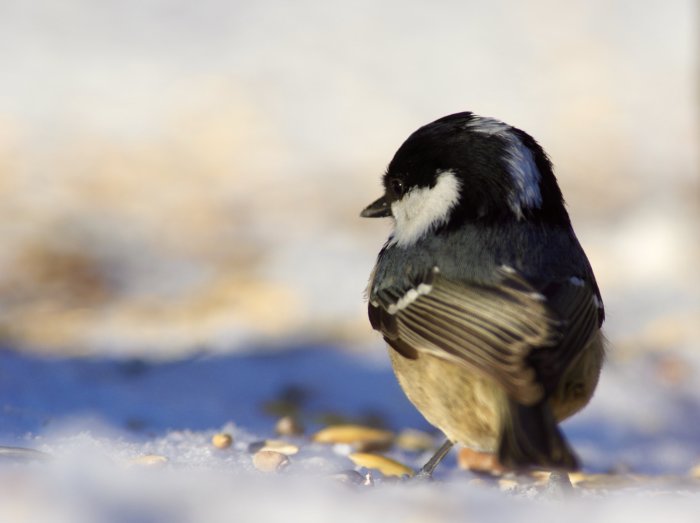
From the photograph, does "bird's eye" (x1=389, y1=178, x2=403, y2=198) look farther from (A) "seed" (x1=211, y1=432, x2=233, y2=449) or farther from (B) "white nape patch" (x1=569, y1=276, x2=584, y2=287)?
(A) "seed" (x1=211, y1=432, x2=233, y2=449)

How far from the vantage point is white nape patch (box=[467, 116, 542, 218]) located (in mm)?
2287

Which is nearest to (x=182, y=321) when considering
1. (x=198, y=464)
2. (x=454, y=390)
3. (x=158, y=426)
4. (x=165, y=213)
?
(x=165, y=213)

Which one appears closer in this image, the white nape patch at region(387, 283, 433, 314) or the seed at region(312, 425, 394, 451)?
the white nape patch at region(387, 283, 433, 314)

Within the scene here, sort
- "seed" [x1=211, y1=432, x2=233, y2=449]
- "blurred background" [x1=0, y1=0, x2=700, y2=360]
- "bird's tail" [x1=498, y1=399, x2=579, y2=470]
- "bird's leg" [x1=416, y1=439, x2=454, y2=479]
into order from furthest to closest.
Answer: "blurred background" [x1=0, y1=0, x2=700, y2=360]
"seed" [x1=211, y1=432, x2=233, y2=449]
"bird's leg" [x1=416, y1=439, x2=454, y2=479]
"bird's tail" [x1=498, y1=399, x2=579, y2=470]

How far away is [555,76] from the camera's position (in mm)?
6402

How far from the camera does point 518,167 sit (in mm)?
2297

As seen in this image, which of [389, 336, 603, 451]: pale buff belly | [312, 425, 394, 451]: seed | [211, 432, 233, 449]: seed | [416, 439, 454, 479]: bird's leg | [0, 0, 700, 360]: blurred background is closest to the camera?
[389, 336, 603, 451]: pale buff belly

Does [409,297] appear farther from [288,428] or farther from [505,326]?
[288,428]

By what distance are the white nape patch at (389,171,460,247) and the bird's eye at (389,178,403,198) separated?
0.02 meters

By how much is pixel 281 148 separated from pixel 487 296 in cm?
367

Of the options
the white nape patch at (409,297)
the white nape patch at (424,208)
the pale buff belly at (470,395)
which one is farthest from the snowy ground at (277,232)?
the white nape patch at (424,208)

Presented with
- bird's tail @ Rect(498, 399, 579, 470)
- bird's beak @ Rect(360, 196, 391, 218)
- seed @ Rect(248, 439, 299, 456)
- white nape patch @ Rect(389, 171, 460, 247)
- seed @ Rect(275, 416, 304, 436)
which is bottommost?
→ bird's tail @ Rect(498, 399, 579, 470)

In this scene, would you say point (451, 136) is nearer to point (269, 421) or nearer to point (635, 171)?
point (269, 421)

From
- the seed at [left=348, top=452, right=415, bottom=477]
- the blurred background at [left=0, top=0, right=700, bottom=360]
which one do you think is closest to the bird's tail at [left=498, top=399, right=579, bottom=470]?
the seed at [left=348, top=452, right=415, bottom=477]
